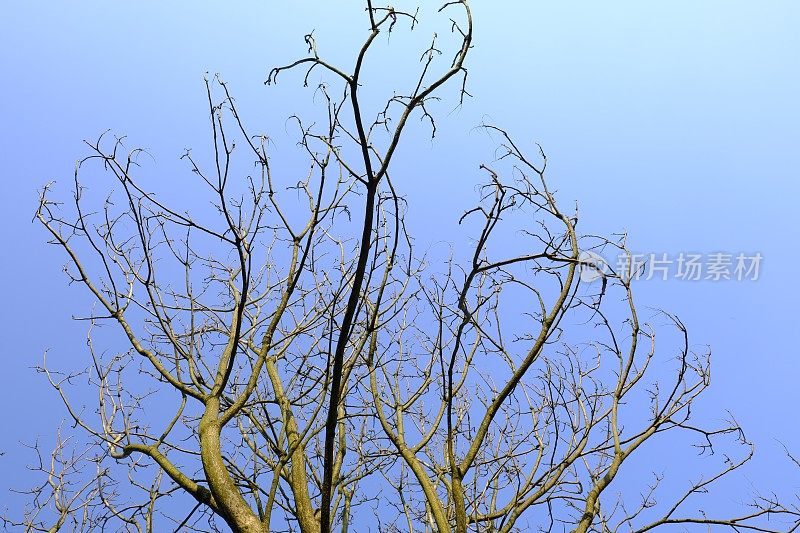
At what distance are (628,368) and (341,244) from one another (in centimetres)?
150

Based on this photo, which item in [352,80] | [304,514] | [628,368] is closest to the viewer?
[352,80]

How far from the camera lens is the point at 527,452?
12.7 feet

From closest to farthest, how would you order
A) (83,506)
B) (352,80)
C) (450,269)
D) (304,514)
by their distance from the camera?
Result: (352,80) < (304,514) < (450,269) < (83,506)

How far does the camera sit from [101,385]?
11.7 ft

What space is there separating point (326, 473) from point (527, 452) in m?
1.79

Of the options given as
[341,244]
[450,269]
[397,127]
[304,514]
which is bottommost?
[304,514]

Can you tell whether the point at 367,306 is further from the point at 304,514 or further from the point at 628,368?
the point at 628,368

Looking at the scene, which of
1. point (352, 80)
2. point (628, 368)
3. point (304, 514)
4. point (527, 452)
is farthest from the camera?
point (527, 452)

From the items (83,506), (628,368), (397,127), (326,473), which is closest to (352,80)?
(397,127)

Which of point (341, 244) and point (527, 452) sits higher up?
point (341, 244)

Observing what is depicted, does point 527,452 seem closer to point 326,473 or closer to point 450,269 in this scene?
point 450,269

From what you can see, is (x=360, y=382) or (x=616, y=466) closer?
(x=616, y=466)

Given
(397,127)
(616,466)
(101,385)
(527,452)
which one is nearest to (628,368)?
(616,466)

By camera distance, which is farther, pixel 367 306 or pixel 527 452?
pixel 527 452
